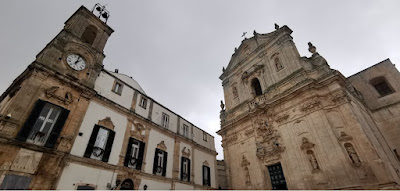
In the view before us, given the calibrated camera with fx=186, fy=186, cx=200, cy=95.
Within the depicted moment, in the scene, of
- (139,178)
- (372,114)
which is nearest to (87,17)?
(139,178)

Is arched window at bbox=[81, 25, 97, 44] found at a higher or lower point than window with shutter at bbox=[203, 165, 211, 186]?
higher

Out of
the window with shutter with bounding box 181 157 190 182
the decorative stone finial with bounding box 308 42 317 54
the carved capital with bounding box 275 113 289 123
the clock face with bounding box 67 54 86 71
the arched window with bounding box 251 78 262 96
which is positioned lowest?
the window with shutter with bounding box 181 157 190 182

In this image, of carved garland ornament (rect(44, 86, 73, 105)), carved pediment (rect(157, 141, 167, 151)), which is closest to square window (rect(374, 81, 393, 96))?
carved pediment (rect(157, 141, 167, 151))

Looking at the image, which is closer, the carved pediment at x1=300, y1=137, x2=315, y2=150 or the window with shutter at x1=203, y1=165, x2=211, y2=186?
the carved pediment at x1=300, y1=137, x2=315, y2=150

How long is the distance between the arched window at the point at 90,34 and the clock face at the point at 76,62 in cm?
364

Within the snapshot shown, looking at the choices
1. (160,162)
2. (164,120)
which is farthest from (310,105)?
(164,120)

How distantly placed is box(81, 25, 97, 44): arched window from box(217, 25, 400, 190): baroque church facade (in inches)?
574

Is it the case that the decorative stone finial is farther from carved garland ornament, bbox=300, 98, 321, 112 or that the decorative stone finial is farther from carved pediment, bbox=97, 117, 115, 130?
carved pediment, bbox=97, 117, 115, 130

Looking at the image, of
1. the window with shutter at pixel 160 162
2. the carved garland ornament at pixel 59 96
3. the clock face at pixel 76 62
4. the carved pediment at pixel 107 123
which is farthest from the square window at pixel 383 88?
the clock face at pixel 76 62

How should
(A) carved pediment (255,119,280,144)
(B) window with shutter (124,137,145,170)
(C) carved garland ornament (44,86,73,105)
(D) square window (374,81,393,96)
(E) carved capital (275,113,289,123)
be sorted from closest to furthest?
1. (C) carved garland ornament (44,86,73,105)
2. (B) window with shutter (124,137,145,170)
3. (E) carved capital (275,113,289,123)
4. (A) carved pediment (255,119,280,144)
5. (D) square window (374,81,393,96)

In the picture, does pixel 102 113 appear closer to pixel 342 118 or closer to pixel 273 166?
pixel 273 166

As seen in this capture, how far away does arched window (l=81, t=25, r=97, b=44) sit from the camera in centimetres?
1706

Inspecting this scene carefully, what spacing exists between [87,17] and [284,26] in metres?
18.3

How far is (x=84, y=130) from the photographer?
480 inches
